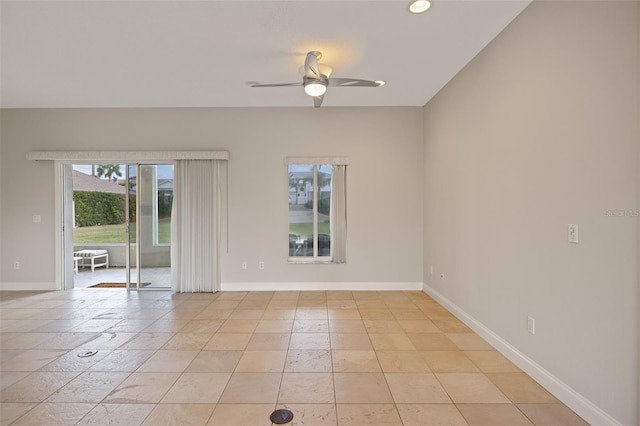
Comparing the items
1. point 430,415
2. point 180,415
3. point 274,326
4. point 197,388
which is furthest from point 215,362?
point 430,415

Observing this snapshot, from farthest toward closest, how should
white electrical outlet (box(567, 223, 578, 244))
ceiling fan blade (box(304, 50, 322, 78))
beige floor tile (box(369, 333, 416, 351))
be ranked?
beige floor tile (box(369, 333, 416, 351))
ceiling fan blade (box(304, 50, 322, 78))
white electrical outlet (box(567, 223, 578, 244))

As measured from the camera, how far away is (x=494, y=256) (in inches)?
112

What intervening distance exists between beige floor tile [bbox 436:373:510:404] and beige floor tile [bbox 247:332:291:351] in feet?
4.67

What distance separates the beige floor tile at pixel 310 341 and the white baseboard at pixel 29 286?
14.4 feet

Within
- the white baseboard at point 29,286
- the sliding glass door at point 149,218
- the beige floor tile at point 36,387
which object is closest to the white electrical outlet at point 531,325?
the beige floor tile at point 36,387

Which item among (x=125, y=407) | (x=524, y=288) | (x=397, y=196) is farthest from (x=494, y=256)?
(x=125, y=407)

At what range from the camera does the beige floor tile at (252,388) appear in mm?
2094

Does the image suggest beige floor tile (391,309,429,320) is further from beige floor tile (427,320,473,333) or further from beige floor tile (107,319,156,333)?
beige floor tile (107,319,156,333)

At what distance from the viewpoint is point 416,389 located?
2207 mm

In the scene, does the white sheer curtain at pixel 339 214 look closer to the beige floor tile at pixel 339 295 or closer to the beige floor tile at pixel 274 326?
the beige floor tile at pixel 339 295

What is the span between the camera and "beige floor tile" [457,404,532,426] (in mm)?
1858

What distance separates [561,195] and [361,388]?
1.97 meters

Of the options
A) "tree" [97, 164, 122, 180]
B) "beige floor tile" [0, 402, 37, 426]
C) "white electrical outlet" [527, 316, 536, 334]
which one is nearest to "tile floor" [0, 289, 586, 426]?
"beige floor tile" [0, 402, 37, 426]

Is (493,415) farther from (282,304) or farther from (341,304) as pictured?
(282,304)
